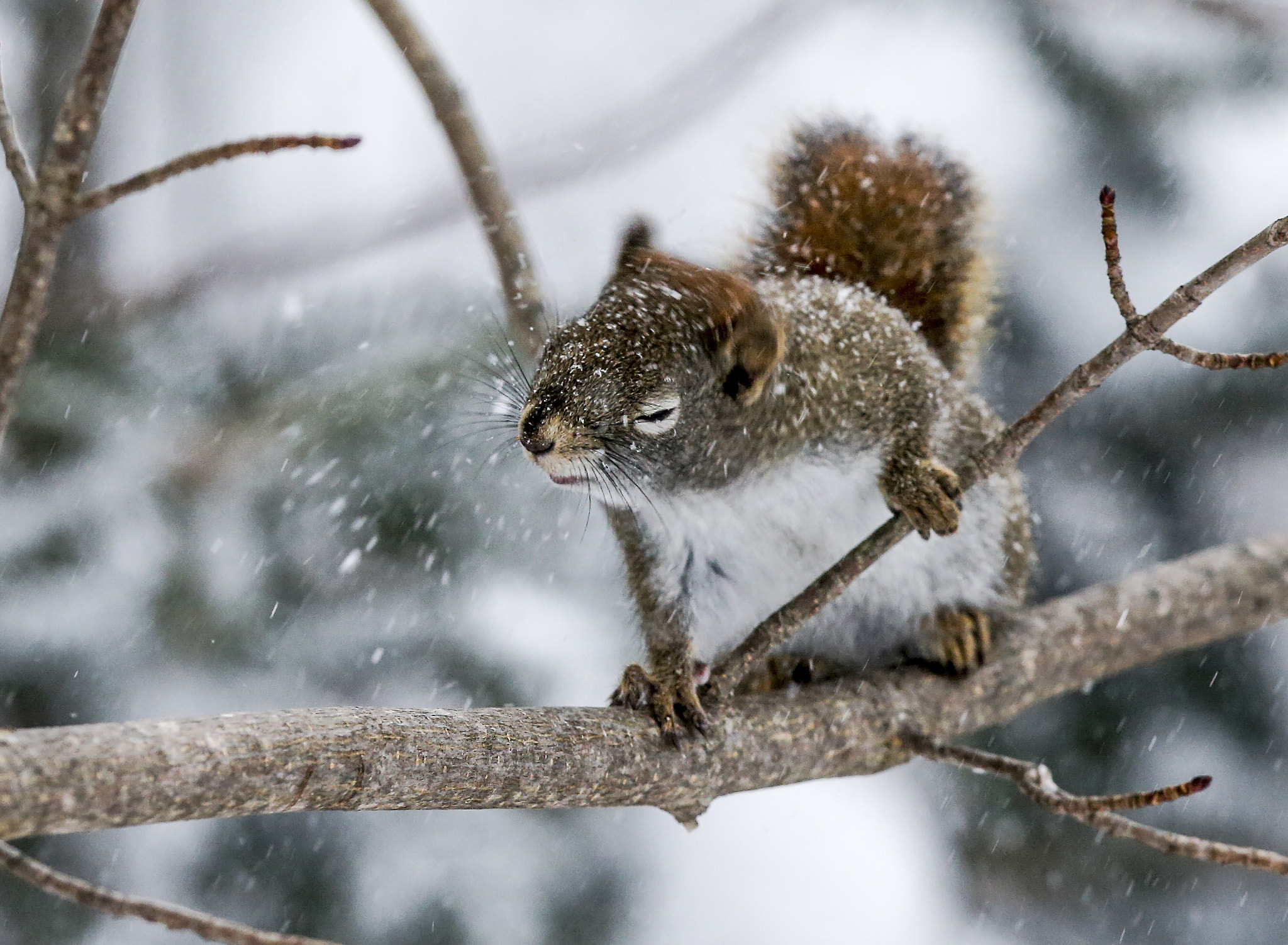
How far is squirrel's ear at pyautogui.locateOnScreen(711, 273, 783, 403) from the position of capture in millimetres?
1192

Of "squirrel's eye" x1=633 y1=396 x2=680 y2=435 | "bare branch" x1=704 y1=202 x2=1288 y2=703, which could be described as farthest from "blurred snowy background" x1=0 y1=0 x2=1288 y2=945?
"bare branch" x1=704 y1=202 x2=1288 y2=703

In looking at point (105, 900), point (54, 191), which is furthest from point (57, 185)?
point (105, 900)

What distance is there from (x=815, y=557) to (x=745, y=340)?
34 centimetres

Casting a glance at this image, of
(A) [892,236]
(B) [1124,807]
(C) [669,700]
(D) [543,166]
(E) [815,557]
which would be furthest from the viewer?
(D) [543,166]

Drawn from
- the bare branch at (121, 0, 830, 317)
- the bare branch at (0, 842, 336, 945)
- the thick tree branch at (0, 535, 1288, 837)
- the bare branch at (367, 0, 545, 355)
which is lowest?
the bare branch at (0, 842, 336, 945)

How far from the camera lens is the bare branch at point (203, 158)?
67cm

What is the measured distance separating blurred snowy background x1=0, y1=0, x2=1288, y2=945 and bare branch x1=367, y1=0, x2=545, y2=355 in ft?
0.24

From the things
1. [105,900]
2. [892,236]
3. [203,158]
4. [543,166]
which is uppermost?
[543,166]

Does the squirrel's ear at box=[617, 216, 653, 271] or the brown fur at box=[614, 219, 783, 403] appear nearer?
the brown fur at box=[614, 219, 783, 403]

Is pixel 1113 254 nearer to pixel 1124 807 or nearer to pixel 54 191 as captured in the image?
pixel 1124 807

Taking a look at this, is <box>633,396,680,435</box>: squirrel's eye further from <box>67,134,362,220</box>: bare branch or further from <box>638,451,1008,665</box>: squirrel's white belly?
<box>67,134,362,220</box>: bare branch

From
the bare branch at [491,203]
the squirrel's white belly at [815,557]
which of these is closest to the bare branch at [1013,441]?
the squirrel's white belly at [815,557]

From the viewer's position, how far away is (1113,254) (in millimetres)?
929

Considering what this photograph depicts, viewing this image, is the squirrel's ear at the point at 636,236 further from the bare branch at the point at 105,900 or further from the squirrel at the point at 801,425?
the bare branch at the point at 105,900
